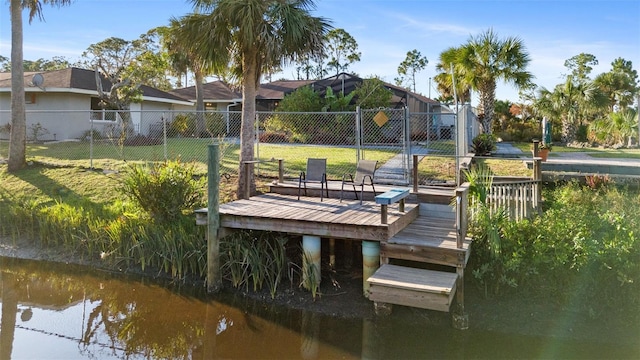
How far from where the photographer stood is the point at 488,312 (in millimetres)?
5172

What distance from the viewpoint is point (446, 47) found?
62.2ft

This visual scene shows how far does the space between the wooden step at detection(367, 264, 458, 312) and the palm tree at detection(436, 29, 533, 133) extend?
14.5 m

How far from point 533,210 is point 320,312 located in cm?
393

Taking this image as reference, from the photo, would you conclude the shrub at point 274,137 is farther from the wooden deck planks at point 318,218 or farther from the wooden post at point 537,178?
the wooden post at point 537,178

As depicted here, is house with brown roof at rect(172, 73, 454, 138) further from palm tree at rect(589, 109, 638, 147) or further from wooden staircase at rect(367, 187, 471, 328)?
wooden staircase at rect(367, 187, 471, 328)

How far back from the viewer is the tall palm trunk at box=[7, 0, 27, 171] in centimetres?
1151

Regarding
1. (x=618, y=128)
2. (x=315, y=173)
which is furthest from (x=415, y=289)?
(x=618, y=128)

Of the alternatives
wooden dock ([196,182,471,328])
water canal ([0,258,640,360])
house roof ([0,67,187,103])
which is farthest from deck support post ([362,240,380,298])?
house roof ([0,67,187,103])

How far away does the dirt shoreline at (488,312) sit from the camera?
4.79m

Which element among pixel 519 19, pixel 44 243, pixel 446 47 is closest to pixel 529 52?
pixel 446 47

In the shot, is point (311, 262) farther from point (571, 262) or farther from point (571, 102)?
point (571, 102)

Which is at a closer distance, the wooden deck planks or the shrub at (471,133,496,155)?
the wooden deck planks

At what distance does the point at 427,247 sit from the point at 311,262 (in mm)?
1557

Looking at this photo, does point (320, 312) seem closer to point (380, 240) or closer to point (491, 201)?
point (380, 240)
